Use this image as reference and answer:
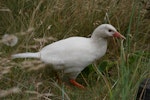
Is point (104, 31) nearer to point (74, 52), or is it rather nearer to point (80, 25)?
point (74, 52)

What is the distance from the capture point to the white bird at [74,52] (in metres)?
3.59

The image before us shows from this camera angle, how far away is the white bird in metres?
3.59

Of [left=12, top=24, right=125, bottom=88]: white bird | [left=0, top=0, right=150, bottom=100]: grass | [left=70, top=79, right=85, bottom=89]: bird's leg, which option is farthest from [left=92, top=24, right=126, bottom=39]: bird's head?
[left=70, top=79, right=85, bottom=89]: bird's leg

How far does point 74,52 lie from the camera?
3596mm

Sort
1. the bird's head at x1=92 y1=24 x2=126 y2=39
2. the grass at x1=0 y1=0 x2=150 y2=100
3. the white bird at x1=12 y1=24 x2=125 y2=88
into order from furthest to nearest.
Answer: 1. the grass at x1=0 y1=0 x2=150 y2=100
2. the bird's head at x1=92 y1=24 x2=126 y2=39
3. the white bird at x1=12 y1=24 x2=125 y2=88

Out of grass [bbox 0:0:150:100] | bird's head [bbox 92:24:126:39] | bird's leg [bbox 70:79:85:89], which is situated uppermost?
bird's head [bbox 92:24:126:39]

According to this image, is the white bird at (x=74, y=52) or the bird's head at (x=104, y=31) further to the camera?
the bird's head at (x=104, y=31)

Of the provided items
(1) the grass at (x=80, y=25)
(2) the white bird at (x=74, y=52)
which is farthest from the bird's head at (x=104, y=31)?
(1) the grass at (x=80, y=25)

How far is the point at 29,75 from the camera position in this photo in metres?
3.19

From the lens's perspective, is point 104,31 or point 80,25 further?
point 80,25

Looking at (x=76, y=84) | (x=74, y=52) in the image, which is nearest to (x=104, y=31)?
(x=74, y=52)

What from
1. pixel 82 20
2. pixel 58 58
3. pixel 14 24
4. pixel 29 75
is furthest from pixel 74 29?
pixel 29 75

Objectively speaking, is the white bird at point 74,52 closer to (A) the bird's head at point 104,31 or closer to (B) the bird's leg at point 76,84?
(A) the bird's head at point 104,31

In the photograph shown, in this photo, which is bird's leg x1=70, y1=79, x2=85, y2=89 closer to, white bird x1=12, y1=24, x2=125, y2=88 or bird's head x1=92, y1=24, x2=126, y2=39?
white bird x1=12, y1=24, x2=125, y2=88
